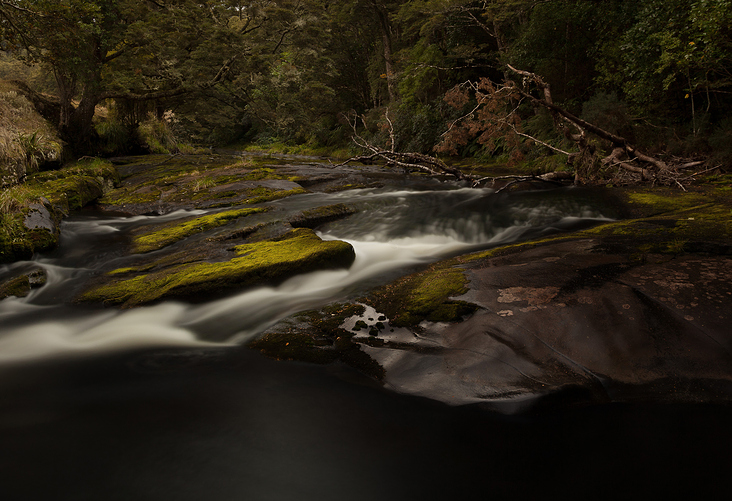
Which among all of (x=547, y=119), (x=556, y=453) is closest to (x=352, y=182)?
(x=547, y=119)

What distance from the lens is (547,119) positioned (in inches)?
483

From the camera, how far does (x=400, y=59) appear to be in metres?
21.9

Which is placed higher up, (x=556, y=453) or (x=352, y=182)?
(x=352, y=182)

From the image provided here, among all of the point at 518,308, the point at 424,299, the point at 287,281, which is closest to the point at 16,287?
the point at 287,281

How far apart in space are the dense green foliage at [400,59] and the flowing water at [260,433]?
7181 mm

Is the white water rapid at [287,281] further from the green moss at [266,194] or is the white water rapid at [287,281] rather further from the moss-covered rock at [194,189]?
the moss-covered rock at [194,189]

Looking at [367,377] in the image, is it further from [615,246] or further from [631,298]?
[615,246]

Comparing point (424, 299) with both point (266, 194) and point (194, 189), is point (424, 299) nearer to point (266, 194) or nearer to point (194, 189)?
point (266, 194)

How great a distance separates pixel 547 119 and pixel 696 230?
9.45 meters

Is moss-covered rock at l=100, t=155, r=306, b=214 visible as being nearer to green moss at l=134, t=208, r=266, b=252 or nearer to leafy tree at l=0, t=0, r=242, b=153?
green moss at l=134, t=208, r=266, b=252

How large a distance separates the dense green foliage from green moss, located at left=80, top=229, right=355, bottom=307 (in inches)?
247

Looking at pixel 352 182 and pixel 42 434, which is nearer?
pixel 42 434

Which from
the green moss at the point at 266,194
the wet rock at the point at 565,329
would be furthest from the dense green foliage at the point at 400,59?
the wet rock at the point at 565,329

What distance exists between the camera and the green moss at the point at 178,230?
5.93m
